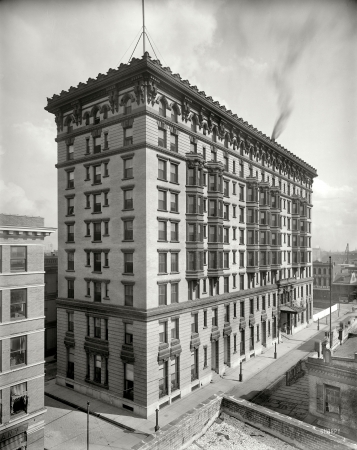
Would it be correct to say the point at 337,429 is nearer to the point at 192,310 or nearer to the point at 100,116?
the point at 192,310

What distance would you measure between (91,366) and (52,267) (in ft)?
52.2

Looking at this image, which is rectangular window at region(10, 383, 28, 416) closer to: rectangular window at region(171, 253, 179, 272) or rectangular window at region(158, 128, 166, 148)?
rectangular window at region(171, 253, 179, 272)

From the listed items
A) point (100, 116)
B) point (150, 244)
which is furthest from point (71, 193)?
point (150, 244)

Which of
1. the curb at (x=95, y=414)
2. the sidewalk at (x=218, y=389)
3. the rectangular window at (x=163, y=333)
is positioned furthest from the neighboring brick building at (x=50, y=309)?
the rectangular window at (x=163, y=333)

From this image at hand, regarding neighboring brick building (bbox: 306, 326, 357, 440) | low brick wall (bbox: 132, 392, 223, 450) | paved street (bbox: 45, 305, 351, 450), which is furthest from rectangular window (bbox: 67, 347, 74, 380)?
neighboring brick building (bbox: 306, 326, 357, 440)

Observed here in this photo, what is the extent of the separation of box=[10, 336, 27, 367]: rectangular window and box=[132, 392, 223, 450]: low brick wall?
10525mm

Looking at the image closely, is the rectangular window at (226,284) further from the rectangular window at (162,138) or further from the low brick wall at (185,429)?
the low brick wall at (185,429)

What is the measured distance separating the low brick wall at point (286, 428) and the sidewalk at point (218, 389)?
9.46 m

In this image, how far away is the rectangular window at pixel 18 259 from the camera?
893 inches

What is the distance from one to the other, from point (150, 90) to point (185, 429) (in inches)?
1004

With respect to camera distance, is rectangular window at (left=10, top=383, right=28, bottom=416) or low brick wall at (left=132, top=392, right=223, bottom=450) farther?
rectangular window at (left=10, top=383, right=28, bottom=416)

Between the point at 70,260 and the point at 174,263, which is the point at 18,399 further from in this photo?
the point at 174,263

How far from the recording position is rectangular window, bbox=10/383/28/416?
2219cm

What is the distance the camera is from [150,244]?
2948 centimetres
